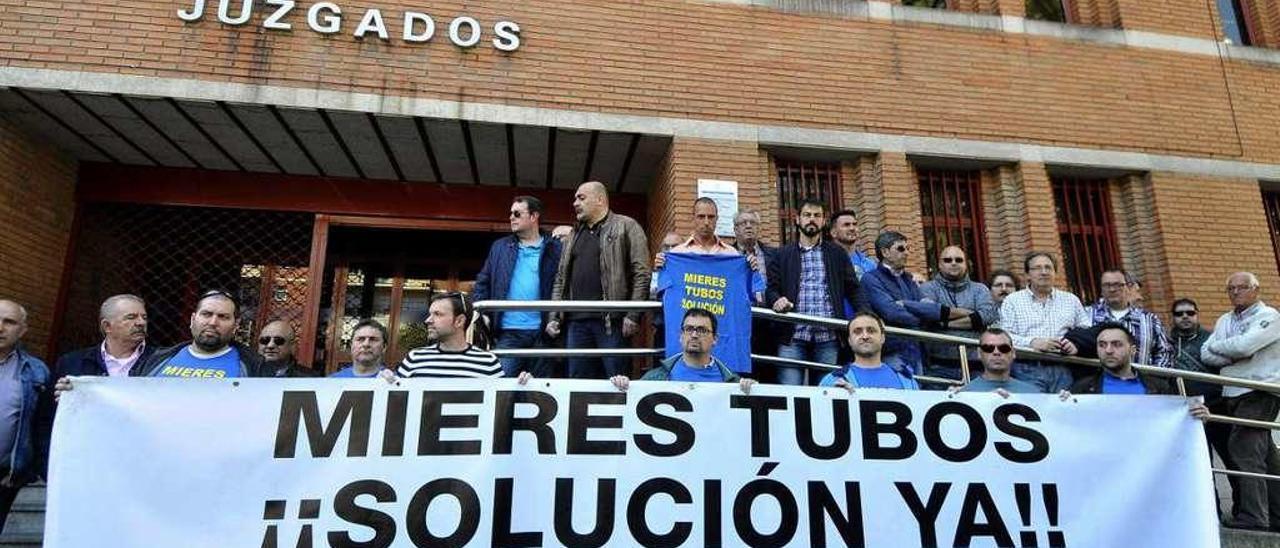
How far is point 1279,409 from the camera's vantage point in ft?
16.5

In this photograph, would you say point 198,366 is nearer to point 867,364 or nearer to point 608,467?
point 608,467

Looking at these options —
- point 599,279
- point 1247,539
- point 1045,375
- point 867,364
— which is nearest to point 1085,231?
point 1045,375

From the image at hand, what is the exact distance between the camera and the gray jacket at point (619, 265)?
196 inches

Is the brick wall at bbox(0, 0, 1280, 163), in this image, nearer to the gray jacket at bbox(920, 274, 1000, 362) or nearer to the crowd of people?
the crowd of people

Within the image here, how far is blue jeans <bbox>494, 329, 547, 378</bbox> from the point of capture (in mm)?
4855

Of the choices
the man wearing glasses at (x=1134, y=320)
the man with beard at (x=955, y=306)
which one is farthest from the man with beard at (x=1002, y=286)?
the man wearing glasses at (x=1134, y=320)

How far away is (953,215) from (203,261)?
27.4ft

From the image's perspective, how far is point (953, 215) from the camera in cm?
761

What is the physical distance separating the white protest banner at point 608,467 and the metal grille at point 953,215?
12.4 ft

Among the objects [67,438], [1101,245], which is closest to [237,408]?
[67,438]

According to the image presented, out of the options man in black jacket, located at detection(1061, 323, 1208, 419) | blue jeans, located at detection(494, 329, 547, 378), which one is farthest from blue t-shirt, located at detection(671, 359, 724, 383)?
man in black jacket, located at detection(1061, 323, 1208, 419)

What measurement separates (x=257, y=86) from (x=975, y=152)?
6.80 metres

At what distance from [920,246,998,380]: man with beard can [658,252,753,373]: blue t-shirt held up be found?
5.39 feet

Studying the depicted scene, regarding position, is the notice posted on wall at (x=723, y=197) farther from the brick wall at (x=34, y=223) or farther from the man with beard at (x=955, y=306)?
the brick wall at (x=34, y=223)
